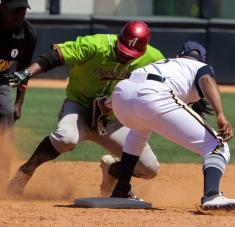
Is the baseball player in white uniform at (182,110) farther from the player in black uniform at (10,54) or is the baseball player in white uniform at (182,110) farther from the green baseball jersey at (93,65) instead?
the player in black uniform at (10,54)

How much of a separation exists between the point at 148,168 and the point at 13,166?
207cm

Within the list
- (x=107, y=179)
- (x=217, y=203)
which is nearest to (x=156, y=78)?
(x=217, y=203)

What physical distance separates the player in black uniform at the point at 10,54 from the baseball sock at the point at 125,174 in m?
1.28

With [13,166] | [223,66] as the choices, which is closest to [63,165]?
[13,166]

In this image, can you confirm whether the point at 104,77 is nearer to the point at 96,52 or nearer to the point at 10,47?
the point at 96,52

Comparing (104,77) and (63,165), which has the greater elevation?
(104,77)

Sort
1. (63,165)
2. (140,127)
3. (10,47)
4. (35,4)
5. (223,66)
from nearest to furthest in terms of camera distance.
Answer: (140,127) → (10,47) → (63,165) → (223,66) → (35,4)

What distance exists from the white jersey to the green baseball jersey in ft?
2.55

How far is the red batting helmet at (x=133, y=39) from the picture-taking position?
6648mm

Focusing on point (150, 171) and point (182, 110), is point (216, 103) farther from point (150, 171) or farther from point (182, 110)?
point (150, 171)

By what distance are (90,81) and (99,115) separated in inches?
11.4

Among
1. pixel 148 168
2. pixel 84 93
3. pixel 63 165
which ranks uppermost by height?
pixel 84 93

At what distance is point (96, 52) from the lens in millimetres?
6934

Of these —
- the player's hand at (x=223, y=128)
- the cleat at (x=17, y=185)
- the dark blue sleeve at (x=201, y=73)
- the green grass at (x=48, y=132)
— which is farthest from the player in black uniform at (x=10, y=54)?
the player's hand at (x=223, y=128)
